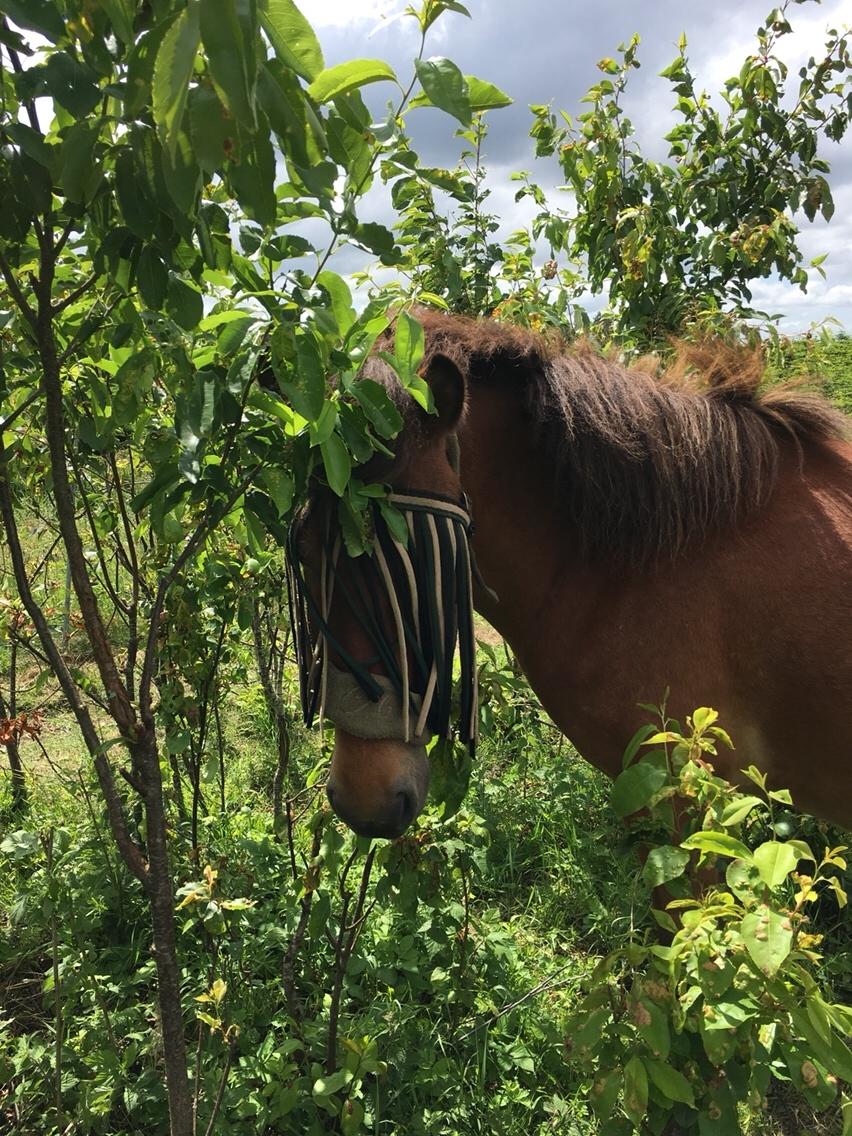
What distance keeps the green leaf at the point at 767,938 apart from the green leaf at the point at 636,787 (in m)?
0.19

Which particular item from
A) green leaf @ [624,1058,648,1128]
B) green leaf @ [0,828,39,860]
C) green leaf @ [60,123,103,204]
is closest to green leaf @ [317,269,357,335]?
green leaf @ [60,123,103,204]

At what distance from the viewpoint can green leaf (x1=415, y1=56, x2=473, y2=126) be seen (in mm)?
821

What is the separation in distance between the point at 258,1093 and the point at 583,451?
6.36 feet

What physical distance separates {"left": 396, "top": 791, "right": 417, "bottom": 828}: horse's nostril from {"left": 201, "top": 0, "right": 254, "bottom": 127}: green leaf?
1316mm

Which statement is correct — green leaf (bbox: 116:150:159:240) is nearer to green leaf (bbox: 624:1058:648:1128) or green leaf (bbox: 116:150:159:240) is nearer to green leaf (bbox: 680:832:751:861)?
green leaf (bbox: 680:832:751:861)

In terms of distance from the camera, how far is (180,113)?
20.9 inches

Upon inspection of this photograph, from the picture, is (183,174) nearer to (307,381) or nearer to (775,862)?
(307,381)

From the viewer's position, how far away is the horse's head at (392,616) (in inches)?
56.5

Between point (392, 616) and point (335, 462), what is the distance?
47cm

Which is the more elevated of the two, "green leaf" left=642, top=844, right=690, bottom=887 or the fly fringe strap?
the fly fringe strap

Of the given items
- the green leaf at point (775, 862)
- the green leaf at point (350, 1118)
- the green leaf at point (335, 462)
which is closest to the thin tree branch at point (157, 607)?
the green leaf at point (335, 462)

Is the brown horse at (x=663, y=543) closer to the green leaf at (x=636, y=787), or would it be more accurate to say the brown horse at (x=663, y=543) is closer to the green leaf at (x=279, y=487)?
the green leaf at (x=279, y=487)

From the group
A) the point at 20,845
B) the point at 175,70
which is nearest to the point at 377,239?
the point at 175,70

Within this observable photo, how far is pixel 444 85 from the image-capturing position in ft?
2.73
